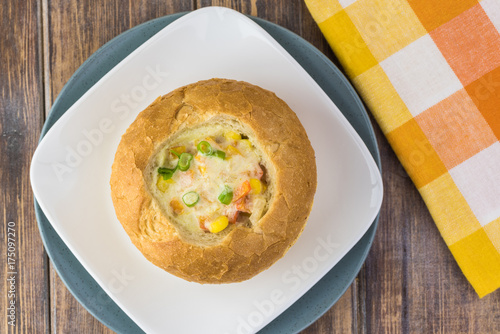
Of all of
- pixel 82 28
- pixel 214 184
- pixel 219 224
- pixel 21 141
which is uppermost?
pixel 82 28

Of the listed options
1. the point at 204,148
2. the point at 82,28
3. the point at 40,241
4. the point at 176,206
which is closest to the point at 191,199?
the point at 176,206

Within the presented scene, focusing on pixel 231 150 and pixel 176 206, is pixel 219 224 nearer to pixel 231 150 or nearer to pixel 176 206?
pixel 176 206

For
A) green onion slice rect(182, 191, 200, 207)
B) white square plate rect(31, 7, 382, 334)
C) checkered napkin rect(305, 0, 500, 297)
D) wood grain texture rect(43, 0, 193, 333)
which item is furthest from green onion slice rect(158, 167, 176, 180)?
checkered napkin rect(305, 0, 500, 297)

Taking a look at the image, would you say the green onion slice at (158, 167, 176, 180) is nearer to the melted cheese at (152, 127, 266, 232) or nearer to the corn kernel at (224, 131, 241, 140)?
the melted cheese at (152, 127, 266, 232)

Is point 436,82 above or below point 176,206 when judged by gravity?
below

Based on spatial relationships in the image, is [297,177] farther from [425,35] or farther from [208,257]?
[425,35]

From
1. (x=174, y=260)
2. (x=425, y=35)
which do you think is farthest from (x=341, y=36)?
(x=174, y=260)

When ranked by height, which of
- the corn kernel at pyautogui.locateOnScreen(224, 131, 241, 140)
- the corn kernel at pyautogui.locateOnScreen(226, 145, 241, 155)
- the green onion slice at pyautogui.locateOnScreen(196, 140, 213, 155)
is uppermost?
the green onion slice at pyautogui.locateOnScreen(196, 140, 213, 155)
